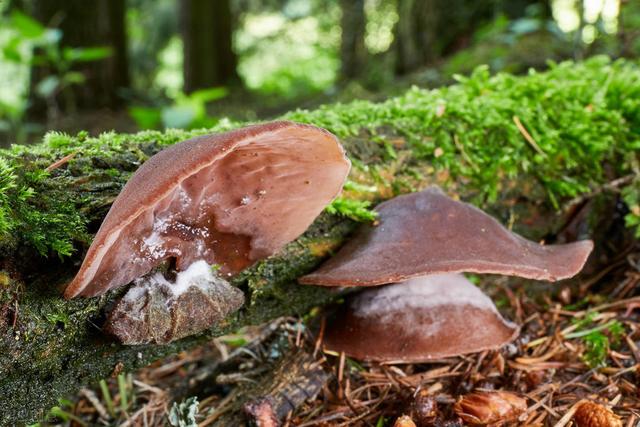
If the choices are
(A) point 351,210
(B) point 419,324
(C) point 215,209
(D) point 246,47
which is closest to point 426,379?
(B) point 419,324

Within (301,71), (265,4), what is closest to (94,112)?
(265,4)

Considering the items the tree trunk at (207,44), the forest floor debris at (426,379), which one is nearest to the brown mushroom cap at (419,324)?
the forest floor debris at (426,379)

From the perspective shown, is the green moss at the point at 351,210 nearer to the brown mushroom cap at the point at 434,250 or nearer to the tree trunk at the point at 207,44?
the brown mushroom cap at the point at 434,250

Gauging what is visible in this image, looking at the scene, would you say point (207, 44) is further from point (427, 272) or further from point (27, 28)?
point (427, 272)

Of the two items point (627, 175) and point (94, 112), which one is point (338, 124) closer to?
point (627, 175)

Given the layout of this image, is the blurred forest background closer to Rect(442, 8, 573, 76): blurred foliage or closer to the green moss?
Rect(442, 8, 573, 76): blurred foliage

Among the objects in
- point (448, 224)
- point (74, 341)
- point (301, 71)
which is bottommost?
point (301, 71)

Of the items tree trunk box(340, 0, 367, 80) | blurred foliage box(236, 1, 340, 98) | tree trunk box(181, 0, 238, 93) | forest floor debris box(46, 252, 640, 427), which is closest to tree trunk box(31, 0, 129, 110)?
tree trunk box(181, 0, 238, 93)
